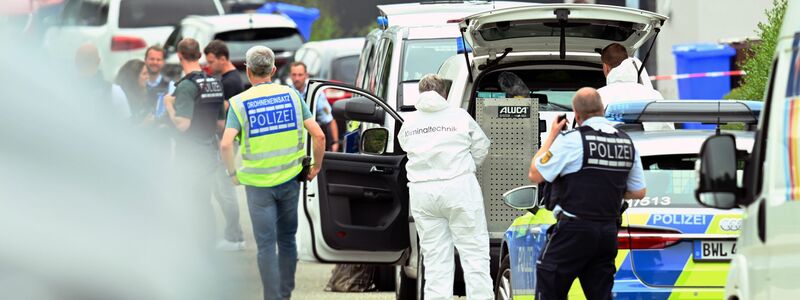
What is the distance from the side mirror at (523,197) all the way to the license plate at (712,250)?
3.25 feet

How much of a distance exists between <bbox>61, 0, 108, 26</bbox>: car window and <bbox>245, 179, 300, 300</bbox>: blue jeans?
506 inches

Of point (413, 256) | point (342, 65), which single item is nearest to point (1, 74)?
point (413, 256)

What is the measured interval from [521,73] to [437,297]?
1.69 metres

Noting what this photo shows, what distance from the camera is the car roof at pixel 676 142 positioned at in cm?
815

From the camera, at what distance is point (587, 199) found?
298 inches

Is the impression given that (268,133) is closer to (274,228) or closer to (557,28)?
(274,228)

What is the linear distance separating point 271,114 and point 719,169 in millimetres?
4901

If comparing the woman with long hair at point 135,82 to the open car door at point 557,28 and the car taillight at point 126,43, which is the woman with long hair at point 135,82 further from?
the car taillight at point 126,43

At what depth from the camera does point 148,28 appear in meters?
24.6

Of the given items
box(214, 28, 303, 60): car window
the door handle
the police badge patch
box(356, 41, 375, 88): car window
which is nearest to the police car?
the police badge patch

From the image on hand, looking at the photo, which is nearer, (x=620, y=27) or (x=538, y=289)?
(x=538, y=289)

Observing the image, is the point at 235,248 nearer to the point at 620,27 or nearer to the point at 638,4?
the point at 620,27

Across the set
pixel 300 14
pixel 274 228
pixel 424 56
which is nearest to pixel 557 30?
pixel 274 228

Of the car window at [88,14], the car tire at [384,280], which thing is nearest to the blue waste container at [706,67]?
→ the car tire at [384,280]
